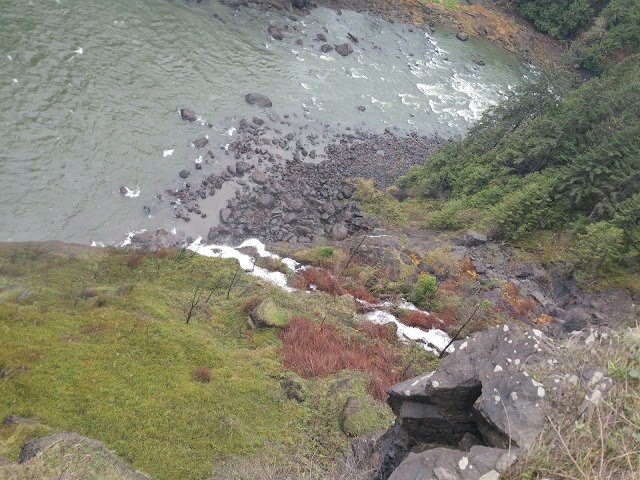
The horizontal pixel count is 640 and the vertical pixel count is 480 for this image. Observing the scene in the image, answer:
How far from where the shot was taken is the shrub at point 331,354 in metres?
23.6

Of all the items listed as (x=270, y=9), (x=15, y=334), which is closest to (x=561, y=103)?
(x=270, y=9)

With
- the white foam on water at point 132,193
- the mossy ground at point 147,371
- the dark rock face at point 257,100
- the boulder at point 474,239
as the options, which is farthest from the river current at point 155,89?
the boulder at point 474,239

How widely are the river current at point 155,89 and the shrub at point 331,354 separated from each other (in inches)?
691

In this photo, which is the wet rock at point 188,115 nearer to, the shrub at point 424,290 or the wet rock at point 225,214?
the wet rock at point 225,214

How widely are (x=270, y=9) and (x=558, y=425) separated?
234 feet

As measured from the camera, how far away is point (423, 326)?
3072cm

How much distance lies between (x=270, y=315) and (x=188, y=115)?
27712 mm

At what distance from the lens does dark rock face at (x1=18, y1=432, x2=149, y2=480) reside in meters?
13.6

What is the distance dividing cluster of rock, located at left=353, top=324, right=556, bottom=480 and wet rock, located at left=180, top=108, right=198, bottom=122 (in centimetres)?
3938

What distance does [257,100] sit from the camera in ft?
170

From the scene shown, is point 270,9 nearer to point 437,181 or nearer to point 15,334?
point 437,181

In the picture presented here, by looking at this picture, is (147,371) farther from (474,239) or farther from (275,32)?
(275,32)

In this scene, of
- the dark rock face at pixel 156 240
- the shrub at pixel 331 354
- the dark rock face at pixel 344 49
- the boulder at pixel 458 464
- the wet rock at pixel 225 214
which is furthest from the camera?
the dark rock face at pixel 344 49

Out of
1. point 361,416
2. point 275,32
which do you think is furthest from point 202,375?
point 275,32
